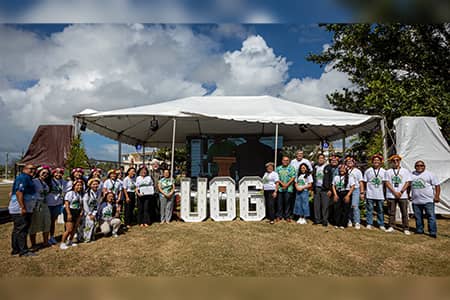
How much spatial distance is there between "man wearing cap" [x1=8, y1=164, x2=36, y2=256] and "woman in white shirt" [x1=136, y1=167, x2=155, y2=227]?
2.25 meters

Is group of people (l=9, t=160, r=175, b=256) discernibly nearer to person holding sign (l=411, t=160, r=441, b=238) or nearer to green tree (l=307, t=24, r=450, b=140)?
person holding sign (l=411, t=160, r=441, b=238)

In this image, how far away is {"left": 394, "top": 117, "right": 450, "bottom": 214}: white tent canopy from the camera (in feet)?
25.4

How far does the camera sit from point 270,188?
6.86 metres

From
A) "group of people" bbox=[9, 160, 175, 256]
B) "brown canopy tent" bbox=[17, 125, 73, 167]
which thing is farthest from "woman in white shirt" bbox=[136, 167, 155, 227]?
"brown canopy tent" bbox=[17, 125, 73, 167]

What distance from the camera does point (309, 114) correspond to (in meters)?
8.27

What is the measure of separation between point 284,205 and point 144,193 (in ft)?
10.6

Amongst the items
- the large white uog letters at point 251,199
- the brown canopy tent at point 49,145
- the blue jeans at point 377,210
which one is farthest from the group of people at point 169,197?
the brown canopy tent at point 49,145

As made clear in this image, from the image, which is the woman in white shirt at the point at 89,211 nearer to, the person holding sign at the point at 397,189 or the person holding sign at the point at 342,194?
the person holding sign at the point at 342,194

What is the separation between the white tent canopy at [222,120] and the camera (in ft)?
25.0

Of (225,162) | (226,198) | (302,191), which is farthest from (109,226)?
(225,162)

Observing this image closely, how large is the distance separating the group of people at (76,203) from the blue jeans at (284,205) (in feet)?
8.06

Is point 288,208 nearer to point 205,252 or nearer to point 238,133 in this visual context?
point 205,252

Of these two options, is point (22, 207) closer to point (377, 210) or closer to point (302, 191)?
point (302, 191)
